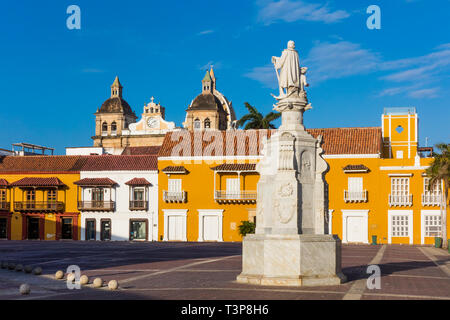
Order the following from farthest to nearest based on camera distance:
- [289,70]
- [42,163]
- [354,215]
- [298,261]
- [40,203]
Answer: [42,163], [40,203], [354,215], [289,70], [298,261]

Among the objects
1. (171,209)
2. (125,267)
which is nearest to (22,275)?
(125,267)

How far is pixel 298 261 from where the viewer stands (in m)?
17.8

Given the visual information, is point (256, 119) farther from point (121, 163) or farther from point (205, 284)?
point (205, 284)

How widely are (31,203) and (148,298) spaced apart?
46.1 m

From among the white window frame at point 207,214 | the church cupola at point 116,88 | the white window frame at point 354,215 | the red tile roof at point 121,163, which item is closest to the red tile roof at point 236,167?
the white window frame at point 207,214

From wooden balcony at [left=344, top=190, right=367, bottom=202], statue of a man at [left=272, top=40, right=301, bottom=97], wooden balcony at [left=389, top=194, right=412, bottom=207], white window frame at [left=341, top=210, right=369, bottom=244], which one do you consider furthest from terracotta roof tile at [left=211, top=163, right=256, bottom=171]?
statue of a man at [left=272, top=40, right=301, bottom=97]

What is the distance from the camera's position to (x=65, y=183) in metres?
58.7

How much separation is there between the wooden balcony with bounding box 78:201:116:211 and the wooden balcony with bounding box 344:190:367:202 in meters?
21.2

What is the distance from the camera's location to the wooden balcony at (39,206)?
190 ft

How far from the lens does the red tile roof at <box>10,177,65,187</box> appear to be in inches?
2279

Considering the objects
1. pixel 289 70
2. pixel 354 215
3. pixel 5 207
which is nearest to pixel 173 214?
pixel 354 215

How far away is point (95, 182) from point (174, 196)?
759 centimetres

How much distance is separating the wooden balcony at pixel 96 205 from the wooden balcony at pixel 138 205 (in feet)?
6.04
